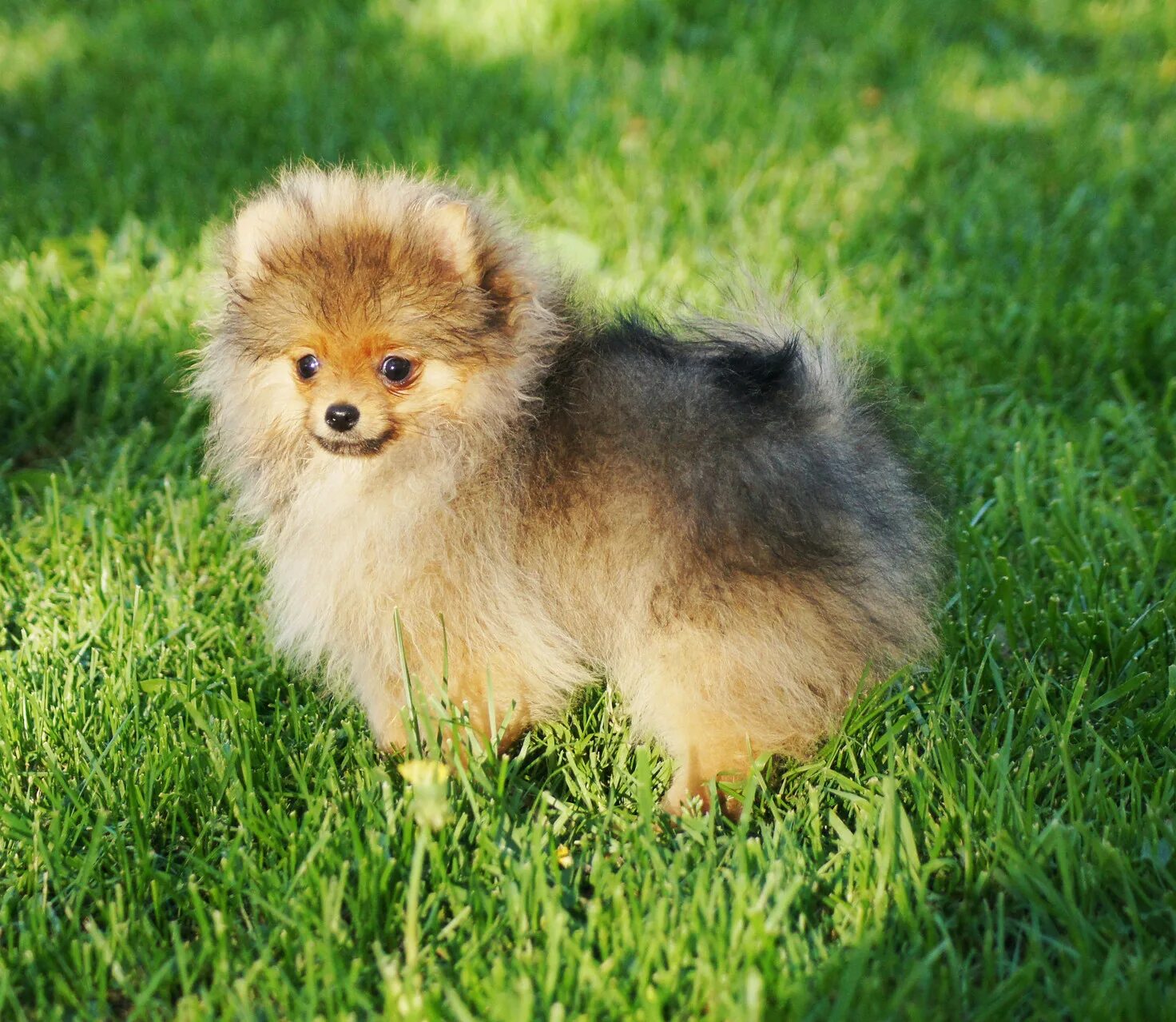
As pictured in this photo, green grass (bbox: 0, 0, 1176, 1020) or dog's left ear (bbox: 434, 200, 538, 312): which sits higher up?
dog's left ear (bbox: 434, 200, 538, 312)

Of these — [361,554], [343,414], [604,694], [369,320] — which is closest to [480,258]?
[369,320]

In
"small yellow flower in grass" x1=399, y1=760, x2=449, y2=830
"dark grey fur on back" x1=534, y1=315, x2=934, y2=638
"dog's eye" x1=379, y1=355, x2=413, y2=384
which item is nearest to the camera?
"small yellow flower in grass" x1=399, y1=760, x2=449, y2=830

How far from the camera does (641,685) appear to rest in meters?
2.28

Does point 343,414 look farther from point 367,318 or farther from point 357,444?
point 367,318

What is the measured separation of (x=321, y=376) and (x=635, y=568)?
691 millimetres

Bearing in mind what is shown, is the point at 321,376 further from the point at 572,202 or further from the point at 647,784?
the point at 572,202

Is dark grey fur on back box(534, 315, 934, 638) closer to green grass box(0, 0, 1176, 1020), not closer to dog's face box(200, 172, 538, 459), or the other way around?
dog's face box(200, 172, 538, 459)

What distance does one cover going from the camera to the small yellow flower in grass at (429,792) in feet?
5.74

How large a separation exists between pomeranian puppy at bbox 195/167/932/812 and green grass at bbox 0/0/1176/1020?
0.21m

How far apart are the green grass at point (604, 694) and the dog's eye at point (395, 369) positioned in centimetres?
75

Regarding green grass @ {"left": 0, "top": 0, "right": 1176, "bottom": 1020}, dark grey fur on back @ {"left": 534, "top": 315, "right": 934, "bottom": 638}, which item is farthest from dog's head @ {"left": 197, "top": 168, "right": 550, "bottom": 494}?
green grass @ {"left": 0, "top": 0, "right": 1176, "bottom": 1020}

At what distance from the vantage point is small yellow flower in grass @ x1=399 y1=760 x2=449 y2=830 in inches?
68.9

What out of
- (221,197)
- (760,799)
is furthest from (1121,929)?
(221,197)

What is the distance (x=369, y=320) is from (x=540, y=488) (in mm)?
447
